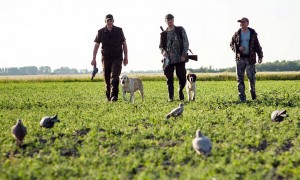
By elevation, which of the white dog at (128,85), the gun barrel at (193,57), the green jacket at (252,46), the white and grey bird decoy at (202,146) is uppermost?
the green jacket at (252,46)

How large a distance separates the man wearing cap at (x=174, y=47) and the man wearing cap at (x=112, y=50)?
1363 millimetres

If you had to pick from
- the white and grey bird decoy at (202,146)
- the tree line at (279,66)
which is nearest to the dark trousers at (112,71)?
the white and grey bird decoy at (202,146)

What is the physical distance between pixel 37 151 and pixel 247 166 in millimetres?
3300

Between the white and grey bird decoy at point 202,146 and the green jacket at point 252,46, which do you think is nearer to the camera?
the white and grey bird decoy at point 202,146

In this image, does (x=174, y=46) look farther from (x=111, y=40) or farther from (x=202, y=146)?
(x=202, y=146)

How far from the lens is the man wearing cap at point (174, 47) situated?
14.2 meters

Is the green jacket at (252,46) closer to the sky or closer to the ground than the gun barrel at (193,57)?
closer to the sky

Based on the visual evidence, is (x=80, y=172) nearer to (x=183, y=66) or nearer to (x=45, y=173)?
(x=45, y=173)

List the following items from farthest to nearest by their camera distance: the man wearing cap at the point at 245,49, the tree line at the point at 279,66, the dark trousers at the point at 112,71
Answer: the tree line at the point at 279,66 < the dark trousers at the point at 112,71 < the man wearing cap at the point at 245,49

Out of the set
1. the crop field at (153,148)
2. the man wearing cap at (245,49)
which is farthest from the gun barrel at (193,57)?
the crop field at (153,148)

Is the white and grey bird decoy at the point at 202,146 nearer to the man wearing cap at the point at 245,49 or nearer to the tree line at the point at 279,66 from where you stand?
the man wearing cap at the point at 245,49

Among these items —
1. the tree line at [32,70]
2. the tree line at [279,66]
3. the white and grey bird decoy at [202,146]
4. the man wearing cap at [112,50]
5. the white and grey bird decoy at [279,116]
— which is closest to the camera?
the white and grey bird decoy at [202,146]

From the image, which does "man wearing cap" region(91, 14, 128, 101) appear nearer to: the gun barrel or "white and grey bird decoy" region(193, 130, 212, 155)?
the gun barrel

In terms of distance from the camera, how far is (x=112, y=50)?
14.7m
